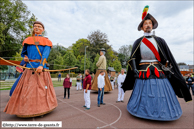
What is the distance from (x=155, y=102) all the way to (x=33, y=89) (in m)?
3.95

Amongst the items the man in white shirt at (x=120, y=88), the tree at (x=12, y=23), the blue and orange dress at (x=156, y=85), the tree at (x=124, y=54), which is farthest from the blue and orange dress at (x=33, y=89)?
the tree at (x=124, y=54)

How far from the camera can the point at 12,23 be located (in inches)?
1009

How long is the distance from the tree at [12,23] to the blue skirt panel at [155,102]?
2524 cm

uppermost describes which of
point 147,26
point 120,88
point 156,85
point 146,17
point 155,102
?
point 146,17

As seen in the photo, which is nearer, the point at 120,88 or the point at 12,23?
the point at 120,88

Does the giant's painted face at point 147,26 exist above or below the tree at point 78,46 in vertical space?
below

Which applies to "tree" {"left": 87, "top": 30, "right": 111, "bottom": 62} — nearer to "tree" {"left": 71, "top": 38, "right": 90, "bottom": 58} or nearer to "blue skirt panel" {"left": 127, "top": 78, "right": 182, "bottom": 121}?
"tree" {"left": 71, "top": 38, "right": 90, "bottom": 58}

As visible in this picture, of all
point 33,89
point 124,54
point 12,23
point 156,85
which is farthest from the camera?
point 124,54

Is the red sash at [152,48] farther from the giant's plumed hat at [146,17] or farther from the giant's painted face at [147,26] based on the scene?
the giant's plumed hat at [146,17]

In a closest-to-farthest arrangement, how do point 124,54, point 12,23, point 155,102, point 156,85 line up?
point 155,102, point 156,85, point 12,23, point 124,54

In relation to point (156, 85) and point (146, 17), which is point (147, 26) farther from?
point (156, 85)

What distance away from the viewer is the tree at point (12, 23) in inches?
930

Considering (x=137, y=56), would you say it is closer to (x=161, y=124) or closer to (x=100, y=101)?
(x=161, y=124)

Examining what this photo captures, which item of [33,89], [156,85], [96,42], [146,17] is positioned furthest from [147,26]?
[96,42]
